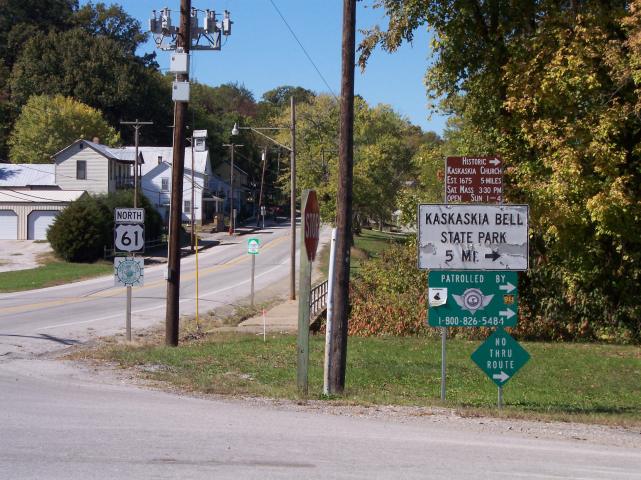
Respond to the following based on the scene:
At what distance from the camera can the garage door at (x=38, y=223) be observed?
62969 millimetres

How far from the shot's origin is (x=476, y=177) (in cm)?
1141

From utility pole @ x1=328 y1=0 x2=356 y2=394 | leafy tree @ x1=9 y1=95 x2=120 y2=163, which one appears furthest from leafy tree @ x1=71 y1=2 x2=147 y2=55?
utility pole @ x1=328 y1=0 x2=356 y2=394

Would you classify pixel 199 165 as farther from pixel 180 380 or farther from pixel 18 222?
pixel 180 380

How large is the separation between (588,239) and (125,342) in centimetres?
1248

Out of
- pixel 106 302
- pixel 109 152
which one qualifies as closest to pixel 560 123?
pixel 106 302

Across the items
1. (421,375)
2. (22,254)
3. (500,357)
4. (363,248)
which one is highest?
(500,357)

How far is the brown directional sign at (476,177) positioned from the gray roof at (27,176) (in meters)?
62.4

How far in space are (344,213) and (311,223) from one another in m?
0.90

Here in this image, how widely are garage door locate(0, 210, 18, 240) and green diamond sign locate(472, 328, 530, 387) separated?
57.6 meters

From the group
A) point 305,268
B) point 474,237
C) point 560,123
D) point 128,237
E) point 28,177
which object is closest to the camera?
point 474,237

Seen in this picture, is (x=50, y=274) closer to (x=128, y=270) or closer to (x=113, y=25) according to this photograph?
(x=128, y=270)

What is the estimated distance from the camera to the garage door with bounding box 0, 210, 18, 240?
62.9 m

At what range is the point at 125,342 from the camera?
19938 mm

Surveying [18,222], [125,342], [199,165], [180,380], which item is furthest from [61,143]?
[180,380]
